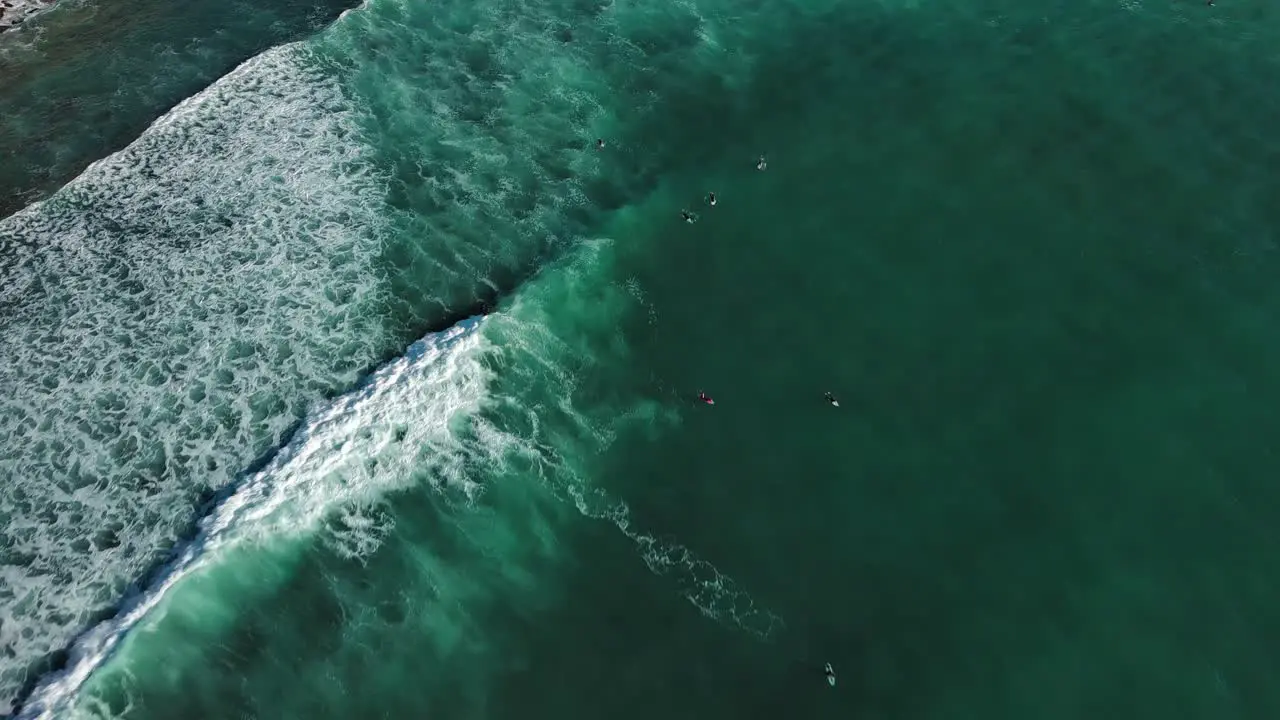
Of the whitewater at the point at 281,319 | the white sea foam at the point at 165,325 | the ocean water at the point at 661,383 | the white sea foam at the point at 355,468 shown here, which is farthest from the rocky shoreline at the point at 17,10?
the white sea foam at the point at 355,468

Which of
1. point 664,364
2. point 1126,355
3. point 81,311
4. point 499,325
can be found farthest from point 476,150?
point 1126,355

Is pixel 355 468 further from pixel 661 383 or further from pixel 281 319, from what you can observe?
pixel 661 383

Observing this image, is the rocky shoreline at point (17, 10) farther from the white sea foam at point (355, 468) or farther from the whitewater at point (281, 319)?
the white sea foam at point (355, 468)

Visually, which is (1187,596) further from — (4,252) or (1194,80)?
(4,252)

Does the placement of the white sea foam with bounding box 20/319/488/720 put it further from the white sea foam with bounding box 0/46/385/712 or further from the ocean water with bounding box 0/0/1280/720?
the white sea foam with bounding box 0/46/385/712

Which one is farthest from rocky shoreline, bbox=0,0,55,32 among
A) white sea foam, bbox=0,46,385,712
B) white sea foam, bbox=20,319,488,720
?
white sea foam, bbox=20,319,488,720

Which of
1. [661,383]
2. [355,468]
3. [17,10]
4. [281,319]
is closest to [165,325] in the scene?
[281,319]
